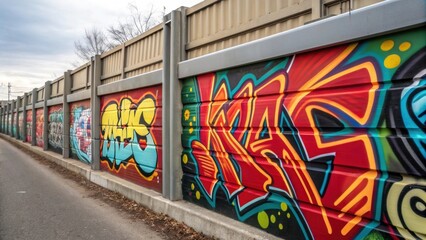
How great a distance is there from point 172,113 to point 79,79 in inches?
329

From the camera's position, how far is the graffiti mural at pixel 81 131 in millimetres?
12578

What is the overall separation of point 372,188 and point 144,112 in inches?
227

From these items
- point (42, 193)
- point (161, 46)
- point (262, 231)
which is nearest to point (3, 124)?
point (42, 193)

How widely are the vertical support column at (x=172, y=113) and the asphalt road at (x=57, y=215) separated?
871mm

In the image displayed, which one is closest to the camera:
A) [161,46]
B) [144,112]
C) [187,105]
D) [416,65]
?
[416,65]

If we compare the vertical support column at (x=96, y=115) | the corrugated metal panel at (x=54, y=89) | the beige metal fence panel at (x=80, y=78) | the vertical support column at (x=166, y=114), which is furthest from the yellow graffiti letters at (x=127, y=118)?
the corrugated metal panel at (x=54, y=89)

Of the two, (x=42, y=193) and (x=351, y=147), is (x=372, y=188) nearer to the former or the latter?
(x=351, y=147)

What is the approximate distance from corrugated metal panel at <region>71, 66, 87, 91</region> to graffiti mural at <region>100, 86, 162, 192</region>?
8.48 ft

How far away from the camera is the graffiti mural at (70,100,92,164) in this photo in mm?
12578

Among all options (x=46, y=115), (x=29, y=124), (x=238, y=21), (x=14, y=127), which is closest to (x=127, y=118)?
Answer: (x=238, y=21)

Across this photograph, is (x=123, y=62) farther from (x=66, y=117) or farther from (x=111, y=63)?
(x=66, y=117)

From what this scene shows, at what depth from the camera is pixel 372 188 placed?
3.59m

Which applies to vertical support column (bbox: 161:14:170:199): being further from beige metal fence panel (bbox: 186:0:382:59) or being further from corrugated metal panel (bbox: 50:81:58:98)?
corrugated metal panel (bbox: 50:81:58:98)

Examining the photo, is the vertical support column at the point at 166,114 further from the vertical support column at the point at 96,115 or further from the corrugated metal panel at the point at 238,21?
the vertical support column at the point at 96,115
